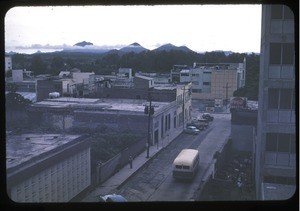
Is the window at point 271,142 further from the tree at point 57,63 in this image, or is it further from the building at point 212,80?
the tree at point 57,63

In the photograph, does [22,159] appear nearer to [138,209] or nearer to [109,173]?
[138,209]

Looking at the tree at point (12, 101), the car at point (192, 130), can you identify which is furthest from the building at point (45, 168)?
the car at point (192, 130)

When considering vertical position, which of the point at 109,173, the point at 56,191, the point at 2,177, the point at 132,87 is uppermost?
the point at 132,87

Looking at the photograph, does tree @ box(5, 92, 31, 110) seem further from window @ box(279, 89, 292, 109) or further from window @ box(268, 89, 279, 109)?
window @ box(268, 89, 279, 109)

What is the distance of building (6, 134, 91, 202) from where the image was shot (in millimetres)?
1444

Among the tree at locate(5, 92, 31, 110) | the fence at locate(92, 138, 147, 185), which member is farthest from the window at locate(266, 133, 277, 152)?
the tree at locate(5, 92, 31, 110)

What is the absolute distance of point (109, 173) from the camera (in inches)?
148

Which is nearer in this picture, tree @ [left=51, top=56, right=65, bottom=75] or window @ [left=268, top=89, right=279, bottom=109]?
window @ [left=268, top=89, right=279, bottom=109]

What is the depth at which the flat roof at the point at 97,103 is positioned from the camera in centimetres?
421

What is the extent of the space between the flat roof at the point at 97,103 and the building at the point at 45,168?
1406mm

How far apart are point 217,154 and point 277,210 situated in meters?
3.43

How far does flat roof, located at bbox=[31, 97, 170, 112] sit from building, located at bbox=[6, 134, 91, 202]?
1.41 m

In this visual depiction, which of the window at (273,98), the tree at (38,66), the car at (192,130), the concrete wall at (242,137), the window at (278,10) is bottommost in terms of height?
the concrete wall at (242,137)

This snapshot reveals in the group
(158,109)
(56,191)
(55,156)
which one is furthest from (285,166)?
(158,109)
